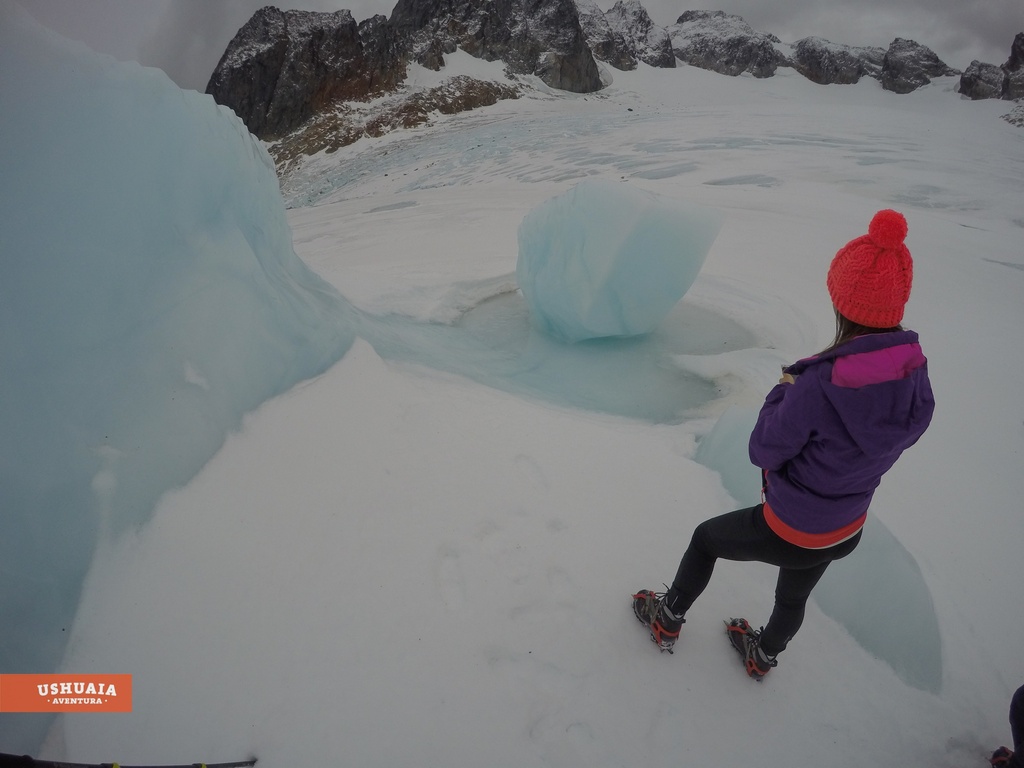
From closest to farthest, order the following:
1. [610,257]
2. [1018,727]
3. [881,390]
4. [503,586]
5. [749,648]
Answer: [881,390]
[1018,727]
[749,648]
[503,586]
[610,257]

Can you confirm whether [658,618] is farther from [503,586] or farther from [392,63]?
[392,63]

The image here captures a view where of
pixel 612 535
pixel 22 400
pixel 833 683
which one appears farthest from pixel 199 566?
pixel 833 683

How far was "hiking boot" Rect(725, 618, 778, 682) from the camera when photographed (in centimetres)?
140

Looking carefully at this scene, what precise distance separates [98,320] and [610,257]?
8.65 feet

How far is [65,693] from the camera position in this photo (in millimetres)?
1201

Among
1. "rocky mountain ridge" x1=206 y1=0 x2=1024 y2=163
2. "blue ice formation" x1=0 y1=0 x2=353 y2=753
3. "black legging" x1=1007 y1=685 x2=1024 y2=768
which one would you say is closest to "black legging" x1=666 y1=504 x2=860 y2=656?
"black legging" x1=1007 y1=685 x2=1024 y2=768

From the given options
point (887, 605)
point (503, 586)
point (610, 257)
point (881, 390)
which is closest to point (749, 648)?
point (887, 605)

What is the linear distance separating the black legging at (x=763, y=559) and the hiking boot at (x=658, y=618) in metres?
0.03

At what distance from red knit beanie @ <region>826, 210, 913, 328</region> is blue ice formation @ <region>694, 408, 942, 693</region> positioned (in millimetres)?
1053

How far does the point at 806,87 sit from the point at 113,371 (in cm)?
5183

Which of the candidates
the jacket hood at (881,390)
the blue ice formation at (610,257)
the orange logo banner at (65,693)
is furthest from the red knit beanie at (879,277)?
the blue ice formation at (610,257)

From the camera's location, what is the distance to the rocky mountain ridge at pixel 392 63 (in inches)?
1051

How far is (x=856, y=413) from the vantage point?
99cm

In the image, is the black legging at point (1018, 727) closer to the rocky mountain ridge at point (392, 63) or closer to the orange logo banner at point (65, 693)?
the orange logo banner at point (65, 693)
